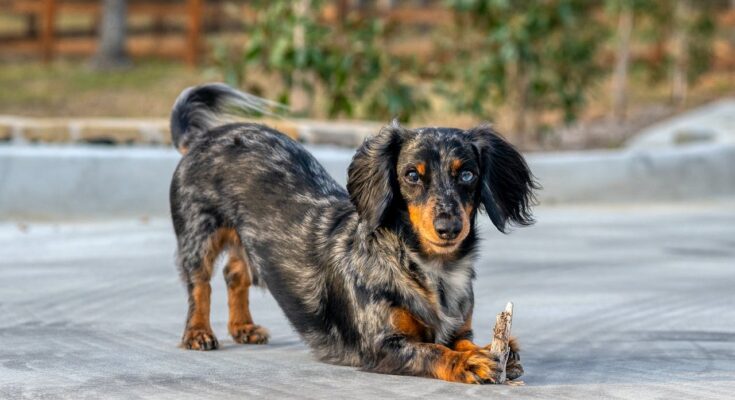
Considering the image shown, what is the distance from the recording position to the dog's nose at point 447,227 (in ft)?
18.6

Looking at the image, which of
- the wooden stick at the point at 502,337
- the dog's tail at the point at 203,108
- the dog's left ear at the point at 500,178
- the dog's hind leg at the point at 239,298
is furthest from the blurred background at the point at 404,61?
the wooden stick at the point at 502,337

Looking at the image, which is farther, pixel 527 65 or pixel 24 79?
pixel 24 79

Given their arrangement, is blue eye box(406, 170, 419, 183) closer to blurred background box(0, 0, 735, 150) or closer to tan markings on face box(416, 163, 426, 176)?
tan markings on face box(416, 163, 426, 176)

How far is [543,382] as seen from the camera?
235 inches

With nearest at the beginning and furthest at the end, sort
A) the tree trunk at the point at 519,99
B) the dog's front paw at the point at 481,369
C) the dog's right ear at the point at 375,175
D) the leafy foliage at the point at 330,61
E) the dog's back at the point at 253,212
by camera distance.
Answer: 1. the dog's front paw at the point at 481,369
2. the dog's right ear at the point at 375,175
3. the dog's back at the point at 253,212
4. the leafy foliage at the point at 330,61
5. the tree trunk at the point at 519,99

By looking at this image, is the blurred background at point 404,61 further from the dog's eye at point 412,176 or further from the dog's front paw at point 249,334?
the dog's eye at point 412,176

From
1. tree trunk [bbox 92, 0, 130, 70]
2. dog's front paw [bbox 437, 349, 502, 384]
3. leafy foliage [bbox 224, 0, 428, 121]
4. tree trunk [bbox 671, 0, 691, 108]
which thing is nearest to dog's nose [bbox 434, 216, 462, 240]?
dog's front paw [bbox 437, 349, 502, 384]

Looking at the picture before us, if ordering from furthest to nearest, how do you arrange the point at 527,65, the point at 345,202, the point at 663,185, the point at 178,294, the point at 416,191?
the point at 527,65
the point at 663,185
the point at 178,294
the point at 345,202
the point at 416,191

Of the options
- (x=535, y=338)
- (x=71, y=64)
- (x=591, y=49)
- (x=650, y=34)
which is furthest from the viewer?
(x=71, y=64)

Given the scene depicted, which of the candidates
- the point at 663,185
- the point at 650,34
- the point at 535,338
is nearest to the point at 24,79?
the point at 650,34

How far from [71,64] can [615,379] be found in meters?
21.8

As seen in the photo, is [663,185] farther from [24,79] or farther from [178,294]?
[24,79]

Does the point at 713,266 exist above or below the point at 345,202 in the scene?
below

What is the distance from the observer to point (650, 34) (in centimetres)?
2341
